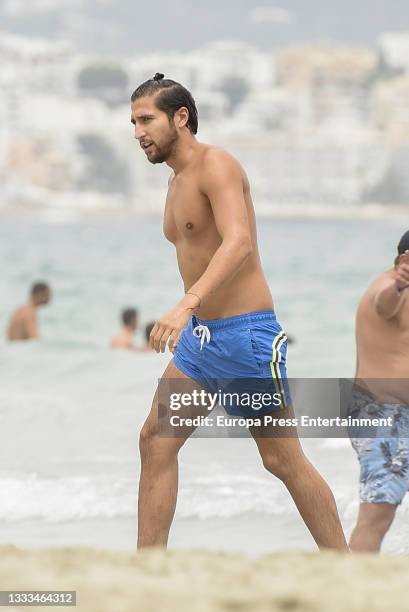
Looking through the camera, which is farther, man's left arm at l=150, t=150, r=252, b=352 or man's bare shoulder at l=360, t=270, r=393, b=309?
man's bare shoulder at l=360, t=270, r=393, b=309

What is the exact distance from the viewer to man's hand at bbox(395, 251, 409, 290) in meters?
4.14

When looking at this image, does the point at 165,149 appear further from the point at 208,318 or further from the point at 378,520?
the point at 378,520

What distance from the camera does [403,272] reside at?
415 cm

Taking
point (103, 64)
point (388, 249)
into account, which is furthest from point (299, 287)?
point (103, 64)

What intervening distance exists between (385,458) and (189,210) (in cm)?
117

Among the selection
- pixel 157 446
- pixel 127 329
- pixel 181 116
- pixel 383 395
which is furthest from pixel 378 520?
pixel 127 329

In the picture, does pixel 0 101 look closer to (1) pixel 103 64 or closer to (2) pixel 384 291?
(1) pixel 103 64

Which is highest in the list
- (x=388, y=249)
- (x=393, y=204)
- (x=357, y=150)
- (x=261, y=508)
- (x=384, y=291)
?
(x=357, y=150)

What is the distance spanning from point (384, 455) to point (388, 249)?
69480mm

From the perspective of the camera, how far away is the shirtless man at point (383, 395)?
165 inches

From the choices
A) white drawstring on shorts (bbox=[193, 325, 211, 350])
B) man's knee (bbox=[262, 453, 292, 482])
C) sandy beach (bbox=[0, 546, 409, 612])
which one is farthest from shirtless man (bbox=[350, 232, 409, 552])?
sandy beach (bbox=[0, 546, 409, 612])

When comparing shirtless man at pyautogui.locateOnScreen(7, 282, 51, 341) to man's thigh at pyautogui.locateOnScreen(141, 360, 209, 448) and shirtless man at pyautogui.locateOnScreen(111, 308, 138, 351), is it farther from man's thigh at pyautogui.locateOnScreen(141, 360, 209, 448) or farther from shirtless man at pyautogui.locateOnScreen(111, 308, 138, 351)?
man's thigh at pyautogui.locateOnScreen(141, 360, 209, 448)

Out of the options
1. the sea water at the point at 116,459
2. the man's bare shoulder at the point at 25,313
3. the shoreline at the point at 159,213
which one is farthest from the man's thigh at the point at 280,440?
the shoreline at the point at 159,213

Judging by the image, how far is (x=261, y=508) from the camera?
5996 mm
